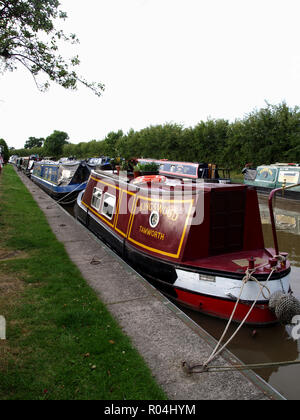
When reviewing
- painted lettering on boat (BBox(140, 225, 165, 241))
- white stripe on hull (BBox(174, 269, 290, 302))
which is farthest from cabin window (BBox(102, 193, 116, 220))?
white stripe on hull (BBox(174, 269, 290, 302))

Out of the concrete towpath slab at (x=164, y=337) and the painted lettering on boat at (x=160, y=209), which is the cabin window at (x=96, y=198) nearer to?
the concrete towpath slab at (x=164, y=337)

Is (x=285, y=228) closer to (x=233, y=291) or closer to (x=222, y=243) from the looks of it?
(x=222, y=243)

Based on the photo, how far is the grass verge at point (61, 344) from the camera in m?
2.75

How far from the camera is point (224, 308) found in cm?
467

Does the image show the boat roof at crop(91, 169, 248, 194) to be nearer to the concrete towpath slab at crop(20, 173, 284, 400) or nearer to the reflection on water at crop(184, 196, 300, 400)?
the concrete towpath slab at crop(20, 173, 284, 400)

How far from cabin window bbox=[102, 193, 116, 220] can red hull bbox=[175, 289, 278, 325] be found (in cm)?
333

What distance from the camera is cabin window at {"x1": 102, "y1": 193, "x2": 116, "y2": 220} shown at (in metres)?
7.81

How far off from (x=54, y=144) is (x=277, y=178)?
78639 millimetres

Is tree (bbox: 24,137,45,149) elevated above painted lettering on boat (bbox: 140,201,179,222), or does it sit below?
above

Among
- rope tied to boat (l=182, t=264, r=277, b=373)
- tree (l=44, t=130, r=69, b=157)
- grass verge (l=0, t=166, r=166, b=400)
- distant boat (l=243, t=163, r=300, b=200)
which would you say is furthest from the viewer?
tree (l=44, t=130, r=69, b=157)

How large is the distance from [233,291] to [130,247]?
2.52 meters
